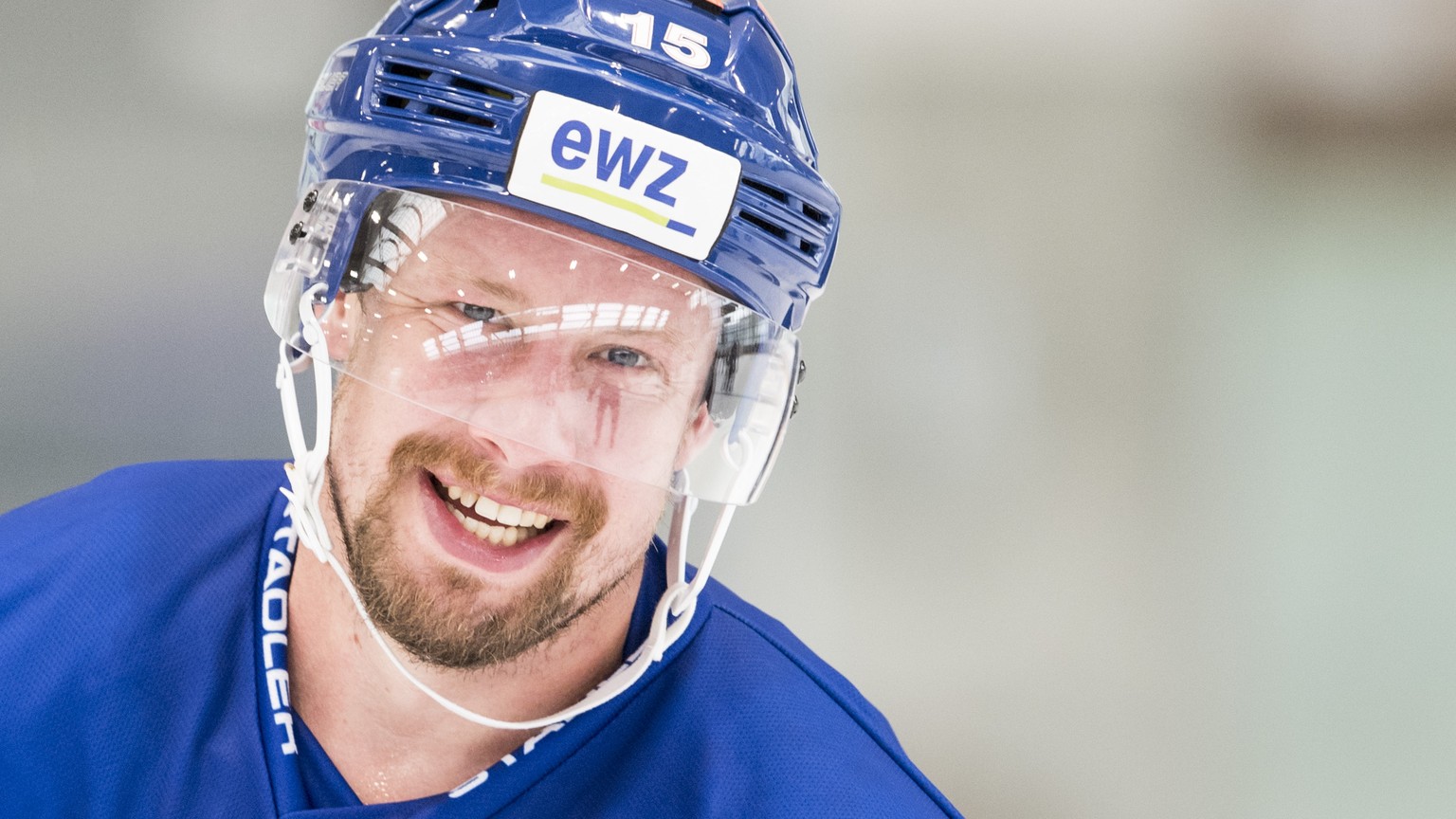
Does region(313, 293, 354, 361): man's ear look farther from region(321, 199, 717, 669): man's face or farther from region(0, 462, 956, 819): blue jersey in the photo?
region(0, 462, 956, 819): blue jersey

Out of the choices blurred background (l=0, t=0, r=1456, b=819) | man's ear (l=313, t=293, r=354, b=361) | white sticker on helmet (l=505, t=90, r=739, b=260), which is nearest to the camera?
white sticker on helmet (l=505, t=90, r=739, b=260)

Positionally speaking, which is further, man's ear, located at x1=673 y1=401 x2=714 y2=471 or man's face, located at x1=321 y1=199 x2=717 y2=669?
man's ear, located at x1=673 y1=401 x2=714 y2=471

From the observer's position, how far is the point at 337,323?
101 centimetres

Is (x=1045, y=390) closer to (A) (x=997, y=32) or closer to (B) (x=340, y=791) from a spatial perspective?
(A) (x=997, y=32)

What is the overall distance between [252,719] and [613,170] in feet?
1.92

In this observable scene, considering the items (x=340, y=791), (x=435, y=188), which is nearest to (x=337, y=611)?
(x=340, y=791)

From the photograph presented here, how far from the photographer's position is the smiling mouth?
3.23 ft

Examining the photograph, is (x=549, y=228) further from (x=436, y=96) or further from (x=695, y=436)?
(x=695, y=436)

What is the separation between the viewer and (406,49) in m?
0.93

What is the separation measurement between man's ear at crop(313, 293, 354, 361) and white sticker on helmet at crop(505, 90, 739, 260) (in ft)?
0.68

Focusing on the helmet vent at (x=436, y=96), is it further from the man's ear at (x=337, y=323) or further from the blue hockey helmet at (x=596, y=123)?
the man's ear at (x=337, y=323)

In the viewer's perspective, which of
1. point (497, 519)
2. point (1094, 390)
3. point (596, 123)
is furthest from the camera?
point (1094, 390)

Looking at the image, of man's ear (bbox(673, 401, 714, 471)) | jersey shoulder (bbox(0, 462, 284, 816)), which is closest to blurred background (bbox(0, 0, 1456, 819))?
jersey shoulder (bbox(0, 462, 284, 816))

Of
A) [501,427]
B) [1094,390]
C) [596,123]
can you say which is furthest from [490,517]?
[1094,390]
